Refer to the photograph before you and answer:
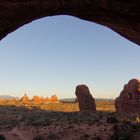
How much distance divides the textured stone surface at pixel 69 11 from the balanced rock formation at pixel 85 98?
4792cm

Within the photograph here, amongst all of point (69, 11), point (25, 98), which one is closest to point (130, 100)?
point (69, 11)

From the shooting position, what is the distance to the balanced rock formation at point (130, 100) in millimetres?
49850

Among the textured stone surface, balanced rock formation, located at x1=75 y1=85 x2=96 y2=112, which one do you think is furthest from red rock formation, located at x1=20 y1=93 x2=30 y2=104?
the textured stone surface

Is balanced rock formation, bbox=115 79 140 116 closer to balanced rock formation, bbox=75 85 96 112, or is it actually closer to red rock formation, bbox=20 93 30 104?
balanced rock formation, bbox=75 85 96 112

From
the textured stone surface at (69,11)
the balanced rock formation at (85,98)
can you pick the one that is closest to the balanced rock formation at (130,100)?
the balanced rock formation at (85,98)

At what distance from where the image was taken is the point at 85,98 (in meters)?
63.6

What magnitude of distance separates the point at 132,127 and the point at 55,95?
118 metres

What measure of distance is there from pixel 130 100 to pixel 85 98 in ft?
47.7

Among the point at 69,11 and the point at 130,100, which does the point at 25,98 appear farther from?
the point at 69,11

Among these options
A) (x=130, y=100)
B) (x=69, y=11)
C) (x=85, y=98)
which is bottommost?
(x=130, y=100)

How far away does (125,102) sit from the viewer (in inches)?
2028

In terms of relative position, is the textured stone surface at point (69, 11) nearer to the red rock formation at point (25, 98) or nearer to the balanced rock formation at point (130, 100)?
the balanced rock formation at point (130, 100)

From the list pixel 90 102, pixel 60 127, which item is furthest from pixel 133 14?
pixel 90 102

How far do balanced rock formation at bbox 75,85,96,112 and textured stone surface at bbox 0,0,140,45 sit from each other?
4792 cm
